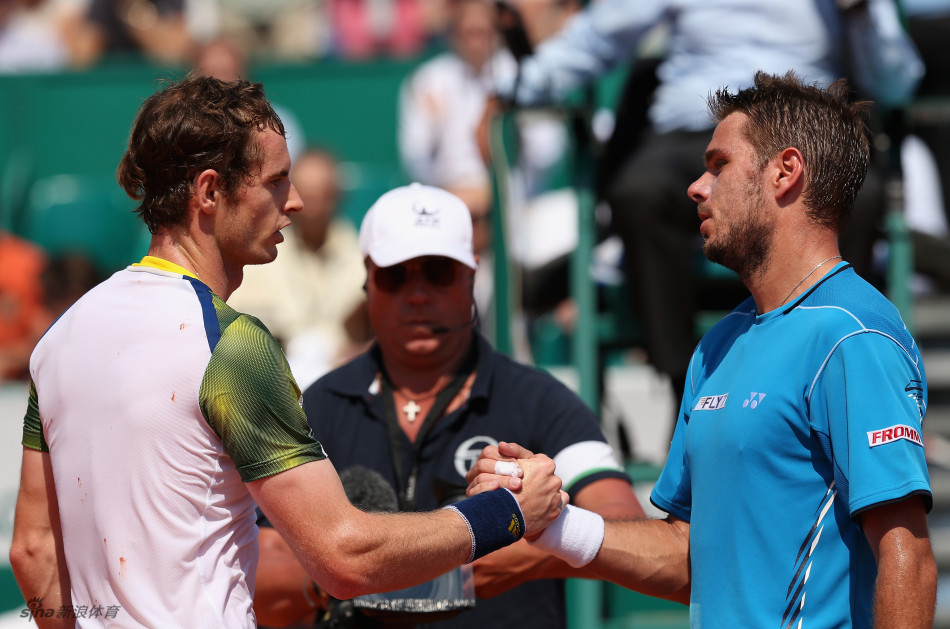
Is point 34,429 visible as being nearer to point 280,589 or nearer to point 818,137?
point 280,589

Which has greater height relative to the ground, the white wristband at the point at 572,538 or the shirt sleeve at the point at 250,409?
the shirt sleeve at the point at 250,409

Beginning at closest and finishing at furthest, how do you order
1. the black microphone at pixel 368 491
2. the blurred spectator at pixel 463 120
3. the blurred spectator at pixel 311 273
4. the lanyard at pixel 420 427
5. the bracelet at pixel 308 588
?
the black microphone at pixel 368 491
the bracelet at pixel 308 588
the lanyard at pixel 420 427
the blurred spectator at pixel 311 273
the blurred spectator at pixel 463 120

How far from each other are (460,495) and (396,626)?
1.26 ft

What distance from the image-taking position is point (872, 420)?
7.07ft

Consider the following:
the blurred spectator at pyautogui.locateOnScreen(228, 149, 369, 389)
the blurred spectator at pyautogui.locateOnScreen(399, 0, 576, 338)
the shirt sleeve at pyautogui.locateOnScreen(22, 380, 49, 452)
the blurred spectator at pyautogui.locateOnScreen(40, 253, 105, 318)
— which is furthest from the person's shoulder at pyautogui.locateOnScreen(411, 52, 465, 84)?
the shirt sleeve at pyautogui.locateOnScreen(22, 380, 49, 452)

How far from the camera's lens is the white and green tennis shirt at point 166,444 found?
86.2 inches

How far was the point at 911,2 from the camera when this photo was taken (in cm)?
545

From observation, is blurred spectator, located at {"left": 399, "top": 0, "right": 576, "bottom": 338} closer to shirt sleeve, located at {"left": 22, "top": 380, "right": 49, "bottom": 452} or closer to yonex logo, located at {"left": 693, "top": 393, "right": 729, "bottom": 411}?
yonex logo, located at {"left": 693, "top": 393, "right": 729, "bottom": 411}

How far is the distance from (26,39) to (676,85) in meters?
6.37

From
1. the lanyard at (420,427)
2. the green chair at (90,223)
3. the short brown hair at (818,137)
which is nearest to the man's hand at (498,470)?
the lanyard at (420,427)

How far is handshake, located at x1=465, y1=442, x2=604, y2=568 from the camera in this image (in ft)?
8.79

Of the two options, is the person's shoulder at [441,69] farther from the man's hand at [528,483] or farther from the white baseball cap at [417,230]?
the man's hand at [528,483]

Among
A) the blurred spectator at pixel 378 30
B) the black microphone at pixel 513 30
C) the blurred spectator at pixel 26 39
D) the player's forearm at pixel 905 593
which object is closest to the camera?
the player's forearm at pixel 905 593

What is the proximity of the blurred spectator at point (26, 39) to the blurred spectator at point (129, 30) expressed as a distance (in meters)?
0.25
